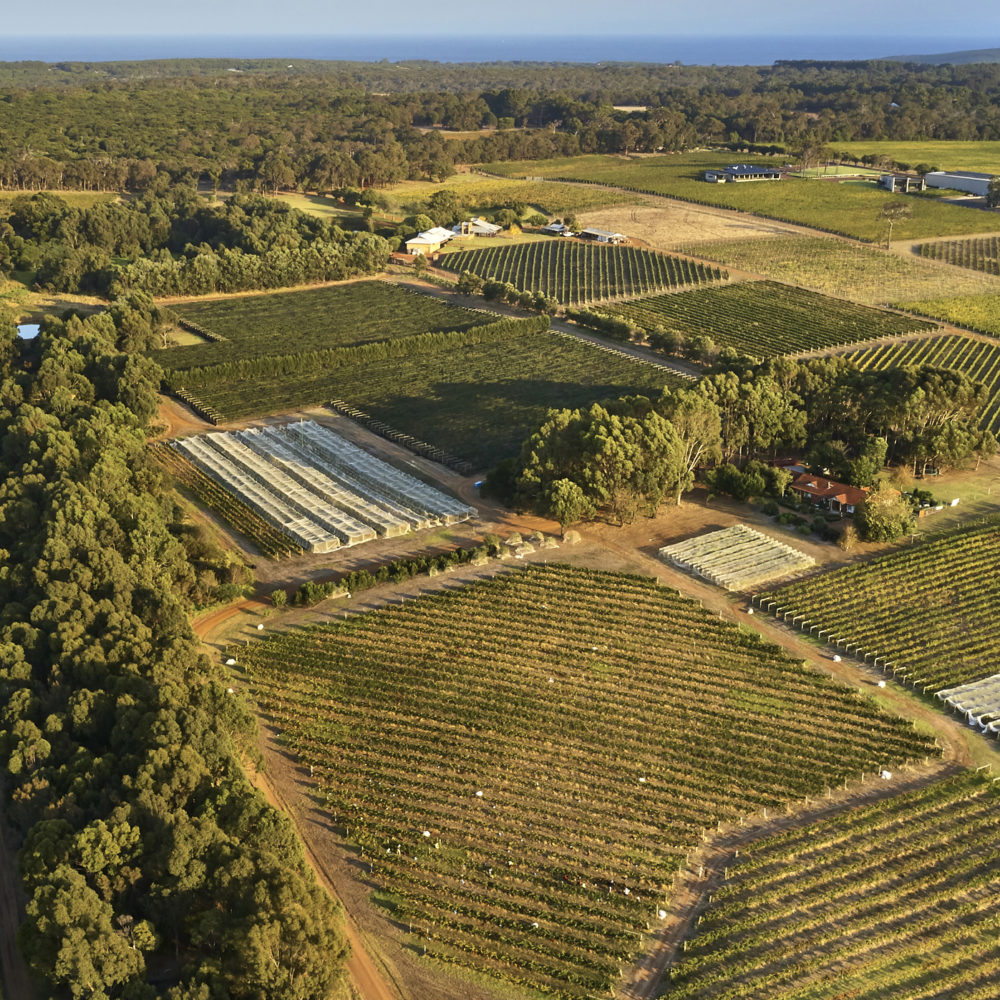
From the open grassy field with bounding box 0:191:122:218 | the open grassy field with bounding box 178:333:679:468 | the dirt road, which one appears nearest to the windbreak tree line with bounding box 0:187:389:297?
the open grassy field with bounding box 0:191:122:218

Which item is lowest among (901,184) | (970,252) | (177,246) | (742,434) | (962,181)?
(742,434)

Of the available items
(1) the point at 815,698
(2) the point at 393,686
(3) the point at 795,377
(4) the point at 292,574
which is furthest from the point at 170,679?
(3) the point at 795,377

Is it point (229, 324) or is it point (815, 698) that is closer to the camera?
point (815, 698)

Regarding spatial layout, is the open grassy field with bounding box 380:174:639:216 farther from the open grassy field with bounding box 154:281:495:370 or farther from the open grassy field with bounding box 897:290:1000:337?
the open grassy field with bounding box 897:290:1000:337

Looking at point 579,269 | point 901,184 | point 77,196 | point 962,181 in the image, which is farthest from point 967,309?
point 77,196

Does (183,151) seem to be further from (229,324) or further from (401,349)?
(401,349)

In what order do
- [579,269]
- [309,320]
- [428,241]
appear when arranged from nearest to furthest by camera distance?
[309,320] → [579,269] → [428,241]

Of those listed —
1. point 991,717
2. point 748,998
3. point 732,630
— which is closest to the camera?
point 748,998

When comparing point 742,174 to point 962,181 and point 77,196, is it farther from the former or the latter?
point 77,196
